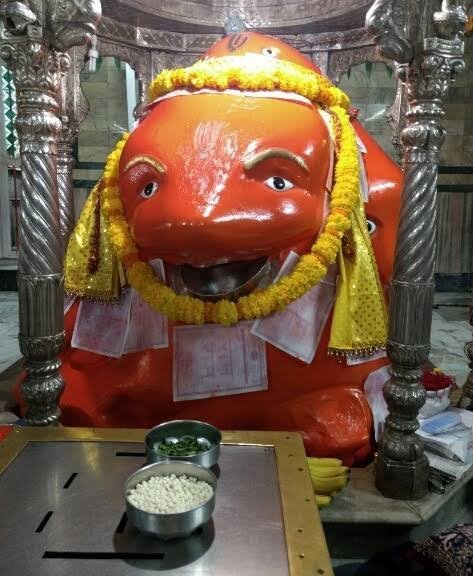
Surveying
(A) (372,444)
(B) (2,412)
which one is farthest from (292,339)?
(B) (2,412)

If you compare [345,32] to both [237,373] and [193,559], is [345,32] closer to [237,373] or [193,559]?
[237,373]

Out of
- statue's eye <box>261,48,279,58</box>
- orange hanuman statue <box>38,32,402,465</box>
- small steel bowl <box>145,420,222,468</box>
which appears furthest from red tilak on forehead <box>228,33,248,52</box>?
small steel bowl <box>145,420,222,468</box>

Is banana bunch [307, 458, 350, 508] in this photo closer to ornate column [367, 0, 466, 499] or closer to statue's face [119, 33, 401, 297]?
ornate column [367, 0, 466, 499]

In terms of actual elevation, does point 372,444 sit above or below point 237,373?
below

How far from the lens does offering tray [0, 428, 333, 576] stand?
4.51ft

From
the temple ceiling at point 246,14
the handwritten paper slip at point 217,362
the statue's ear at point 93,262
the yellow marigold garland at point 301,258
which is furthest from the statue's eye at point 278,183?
the temple ceiling at point 246,14

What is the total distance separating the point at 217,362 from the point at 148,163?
98cm

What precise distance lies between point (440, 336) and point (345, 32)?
11.3 ft

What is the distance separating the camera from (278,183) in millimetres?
2449

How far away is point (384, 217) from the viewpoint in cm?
303

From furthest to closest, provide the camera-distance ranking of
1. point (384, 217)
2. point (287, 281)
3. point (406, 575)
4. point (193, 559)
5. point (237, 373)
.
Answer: point (384, 217) → point (237, 373) → point (287, 281) → point (406, 575) → point (193, 559)

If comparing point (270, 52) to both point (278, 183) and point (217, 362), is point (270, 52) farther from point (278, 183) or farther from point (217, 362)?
point (217, 362)

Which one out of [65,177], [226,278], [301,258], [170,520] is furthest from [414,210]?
[65,177]

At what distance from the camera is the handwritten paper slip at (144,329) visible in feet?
9.27
